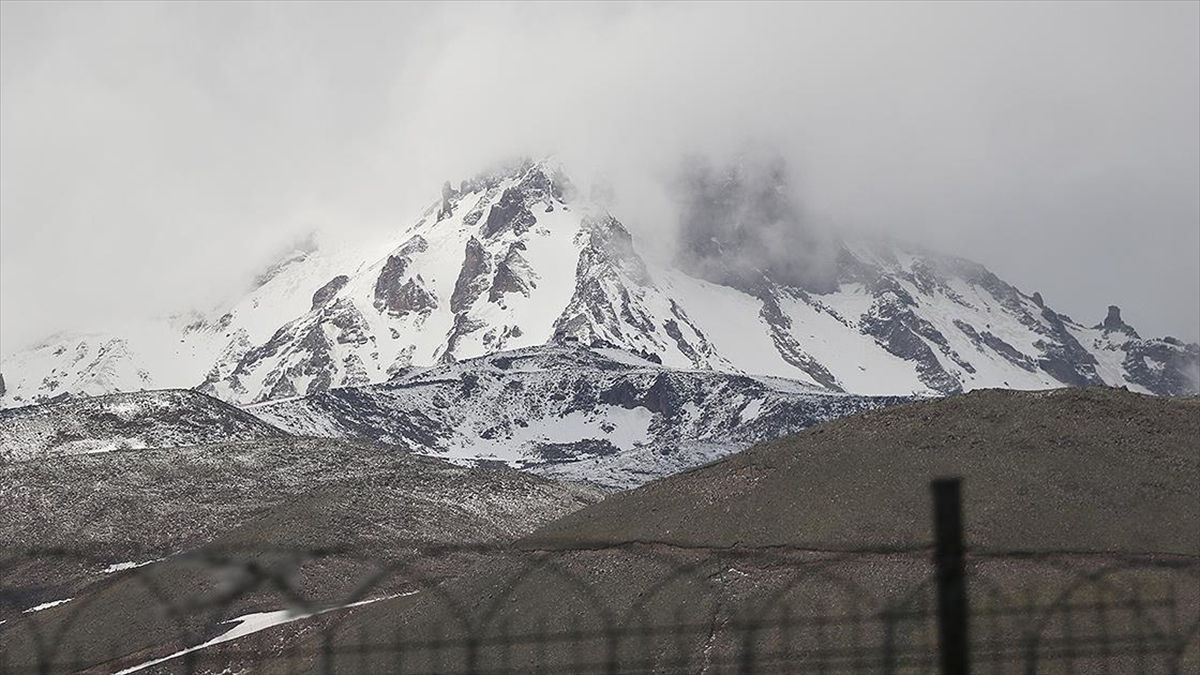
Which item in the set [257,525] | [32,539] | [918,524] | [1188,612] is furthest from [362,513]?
[1188,612]

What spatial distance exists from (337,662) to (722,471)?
3439 centimetres

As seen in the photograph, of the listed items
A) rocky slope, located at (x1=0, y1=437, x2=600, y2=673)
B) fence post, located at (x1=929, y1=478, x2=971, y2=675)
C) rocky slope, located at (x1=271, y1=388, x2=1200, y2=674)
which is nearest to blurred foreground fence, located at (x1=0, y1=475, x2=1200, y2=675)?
rocky slope, located at (x1=271, y1=388, x2=1200, y2=674)

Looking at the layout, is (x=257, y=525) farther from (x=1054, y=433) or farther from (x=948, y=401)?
(x=1054, y=433)

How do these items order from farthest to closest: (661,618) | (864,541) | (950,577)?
(864,541) < (661,618) < (950,577)

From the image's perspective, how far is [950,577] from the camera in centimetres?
1134

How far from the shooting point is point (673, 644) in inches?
3098

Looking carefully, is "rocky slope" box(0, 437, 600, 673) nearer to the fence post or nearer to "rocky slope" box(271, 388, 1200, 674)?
"rocky slope" box(271, 388, 1200, 674)

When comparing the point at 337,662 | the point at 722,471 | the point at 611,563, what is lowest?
the point at 337,662

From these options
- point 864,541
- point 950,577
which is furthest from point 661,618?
point 950,577

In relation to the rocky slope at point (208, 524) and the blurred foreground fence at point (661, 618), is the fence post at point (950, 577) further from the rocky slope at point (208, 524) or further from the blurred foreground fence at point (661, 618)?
the rocky slope at point (208, 524)

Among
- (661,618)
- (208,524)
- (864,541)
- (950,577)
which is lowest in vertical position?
(950,577)

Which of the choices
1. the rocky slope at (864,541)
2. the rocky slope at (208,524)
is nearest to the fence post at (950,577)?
the rocky slope at (864,541)

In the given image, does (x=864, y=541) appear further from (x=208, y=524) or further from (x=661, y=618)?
(x=208, y=524)

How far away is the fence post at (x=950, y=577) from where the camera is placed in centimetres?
1121
